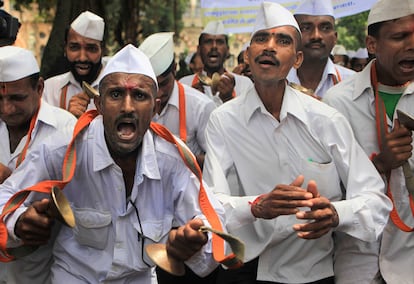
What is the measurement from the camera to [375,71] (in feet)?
15.4

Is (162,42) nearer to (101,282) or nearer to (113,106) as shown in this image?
(113,106)

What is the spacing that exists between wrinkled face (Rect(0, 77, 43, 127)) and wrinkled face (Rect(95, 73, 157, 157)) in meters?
1.03

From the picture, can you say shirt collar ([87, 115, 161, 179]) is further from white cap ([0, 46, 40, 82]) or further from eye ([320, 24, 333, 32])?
eye ([320, 24, 333, 32])

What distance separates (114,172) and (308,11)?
326 centimetres

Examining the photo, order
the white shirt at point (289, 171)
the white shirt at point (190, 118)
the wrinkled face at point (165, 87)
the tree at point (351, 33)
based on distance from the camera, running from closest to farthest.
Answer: the white shirt at point (289, 171)
the wrinkled face at point (165, 87)
the white shirt at point (190, 118)
the tree at point (351, 33)

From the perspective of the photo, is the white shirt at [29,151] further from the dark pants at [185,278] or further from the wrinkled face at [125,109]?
the dark pants at [185,278]

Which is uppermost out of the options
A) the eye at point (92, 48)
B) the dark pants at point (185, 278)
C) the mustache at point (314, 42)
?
the mustache at point (314, 42)

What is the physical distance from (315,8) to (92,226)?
3.54 metres

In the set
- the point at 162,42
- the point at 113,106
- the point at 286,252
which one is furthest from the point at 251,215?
the point at 162,42

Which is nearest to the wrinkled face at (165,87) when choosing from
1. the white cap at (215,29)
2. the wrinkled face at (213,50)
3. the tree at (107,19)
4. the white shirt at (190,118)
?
the white shirt at (190,118)

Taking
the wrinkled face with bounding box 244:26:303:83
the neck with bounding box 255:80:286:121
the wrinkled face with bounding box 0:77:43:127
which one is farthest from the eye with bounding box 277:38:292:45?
the wrinkled face with bounding box 0:77:43:127

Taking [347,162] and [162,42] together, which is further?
[162,42]

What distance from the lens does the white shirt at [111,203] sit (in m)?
3.94

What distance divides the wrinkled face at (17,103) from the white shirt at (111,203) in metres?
0.87
